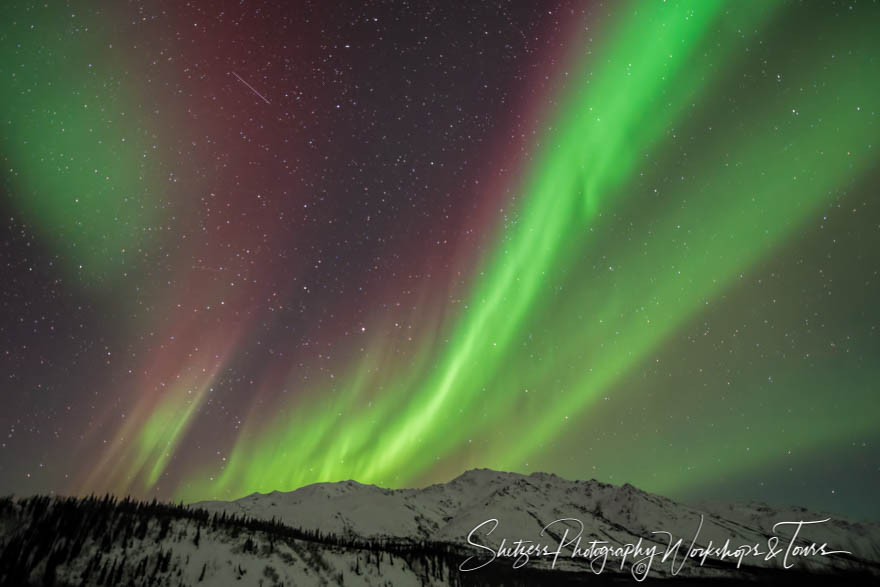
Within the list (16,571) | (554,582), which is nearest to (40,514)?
(16,571)

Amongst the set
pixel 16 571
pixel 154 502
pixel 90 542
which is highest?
pixel 154 502

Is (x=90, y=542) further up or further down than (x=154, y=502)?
further down

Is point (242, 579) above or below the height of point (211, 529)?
below

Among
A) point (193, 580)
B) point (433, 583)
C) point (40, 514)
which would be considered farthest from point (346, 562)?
point (40, 514)

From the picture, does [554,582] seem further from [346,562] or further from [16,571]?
[16,571]

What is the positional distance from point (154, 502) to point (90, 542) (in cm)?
3748

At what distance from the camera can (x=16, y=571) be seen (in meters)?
49.6

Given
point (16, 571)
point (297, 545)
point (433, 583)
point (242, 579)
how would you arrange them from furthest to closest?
point (433, 583), point (297, 545), point (242, 579), point (16, 571)

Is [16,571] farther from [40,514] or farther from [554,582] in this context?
[554,582]

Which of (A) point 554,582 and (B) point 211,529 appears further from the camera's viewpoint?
(A) point 554,582

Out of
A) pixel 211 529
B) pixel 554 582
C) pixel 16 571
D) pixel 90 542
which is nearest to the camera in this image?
pixel 16 571

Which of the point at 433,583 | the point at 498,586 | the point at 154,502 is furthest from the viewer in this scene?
the point at 498,586

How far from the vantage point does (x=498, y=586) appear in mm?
132500

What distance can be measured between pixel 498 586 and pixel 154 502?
9280 centimetres
